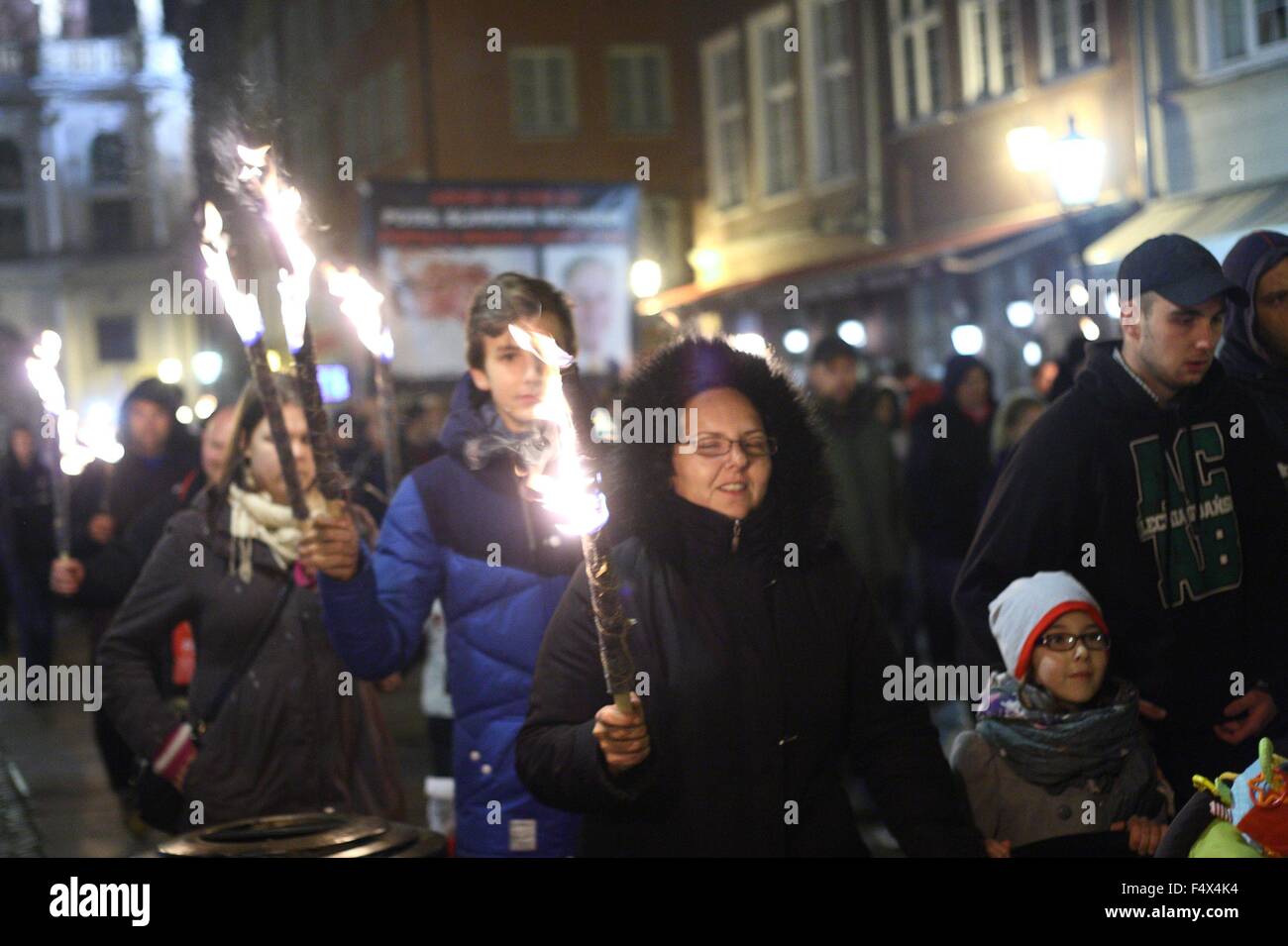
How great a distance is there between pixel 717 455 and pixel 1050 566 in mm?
1284

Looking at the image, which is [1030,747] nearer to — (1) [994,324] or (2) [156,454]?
(2) [156,454]

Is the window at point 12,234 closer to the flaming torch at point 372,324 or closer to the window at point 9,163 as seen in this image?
the window at point 9,163

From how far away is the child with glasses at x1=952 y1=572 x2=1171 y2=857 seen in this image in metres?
4.59

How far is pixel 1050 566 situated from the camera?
4.86 metres

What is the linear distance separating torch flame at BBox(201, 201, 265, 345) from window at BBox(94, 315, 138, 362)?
57703 millimetres

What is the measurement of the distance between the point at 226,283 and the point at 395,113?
35.0 metres

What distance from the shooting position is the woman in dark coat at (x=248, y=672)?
17.4 feet

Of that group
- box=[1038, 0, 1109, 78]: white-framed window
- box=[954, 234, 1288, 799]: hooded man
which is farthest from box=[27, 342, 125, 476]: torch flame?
box=[1038, 0, 1109, 78]: white-framed window

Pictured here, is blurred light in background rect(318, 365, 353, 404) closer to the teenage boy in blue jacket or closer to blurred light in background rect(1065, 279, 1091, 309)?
blurred light in background rect(1065, 279, 1091, 309)

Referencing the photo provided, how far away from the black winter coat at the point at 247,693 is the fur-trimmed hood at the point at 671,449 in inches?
64.9

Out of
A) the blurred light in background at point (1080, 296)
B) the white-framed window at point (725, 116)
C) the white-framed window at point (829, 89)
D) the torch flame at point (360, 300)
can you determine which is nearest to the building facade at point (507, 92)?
the white-framed window at point (725, 116)

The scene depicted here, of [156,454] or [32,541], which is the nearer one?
[156,454]

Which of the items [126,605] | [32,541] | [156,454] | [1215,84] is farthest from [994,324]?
[126,605]

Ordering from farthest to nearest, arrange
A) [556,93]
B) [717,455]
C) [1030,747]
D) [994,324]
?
[556,93] < [994,324] < [1030,747] < [717,455]
